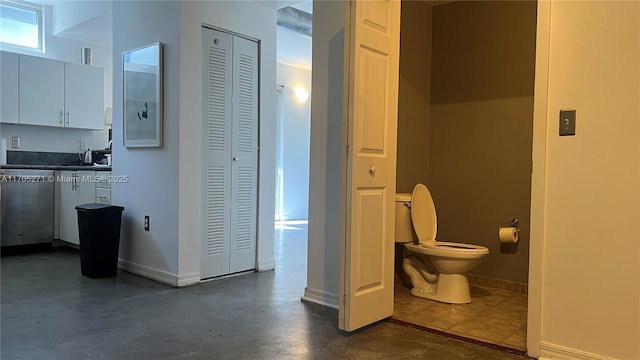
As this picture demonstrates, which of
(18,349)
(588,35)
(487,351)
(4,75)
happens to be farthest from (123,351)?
(4,75)

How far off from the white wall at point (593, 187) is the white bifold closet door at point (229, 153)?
250 centimetres

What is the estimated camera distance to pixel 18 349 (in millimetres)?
2295

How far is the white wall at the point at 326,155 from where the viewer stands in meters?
3.14

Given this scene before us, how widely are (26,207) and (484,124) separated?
4494mm

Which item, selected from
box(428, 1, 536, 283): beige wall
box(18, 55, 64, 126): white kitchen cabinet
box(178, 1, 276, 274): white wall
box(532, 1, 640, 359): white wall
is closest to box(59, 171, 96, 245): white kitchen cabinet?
box(18, 55, 64, 126): white kitchen cabinet

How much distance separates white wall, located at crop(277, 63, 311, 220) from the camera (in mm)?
8016

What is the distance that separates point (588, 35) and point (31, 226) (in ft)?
16.7

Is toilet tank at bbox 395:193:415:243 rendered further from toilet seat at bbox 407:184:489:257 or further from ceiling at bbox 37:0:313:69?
ceiling at bbox 37:0:313:69

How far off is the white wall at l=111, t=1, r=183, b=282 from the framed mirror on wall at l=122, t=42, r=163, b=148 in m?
0.06

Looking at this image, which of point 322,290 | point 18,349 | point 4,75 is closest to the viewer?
point 18,349

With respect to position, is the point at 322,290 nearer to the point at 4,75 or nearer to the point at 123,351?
the point at 123,351

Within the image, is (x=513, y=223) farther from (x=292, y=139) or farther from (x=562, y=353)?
(x=292, y=139)

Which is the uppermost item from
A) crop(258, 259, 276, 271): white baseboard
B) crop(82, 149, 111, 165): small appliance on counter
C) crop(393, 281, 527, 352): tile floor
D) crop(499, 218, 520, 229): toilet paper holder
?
crop(82, 149, 111, 165): small appliance on counter

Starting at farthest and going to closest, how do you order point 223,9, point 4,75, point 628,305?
point 4,75 → point 223,9 → point 628,305
